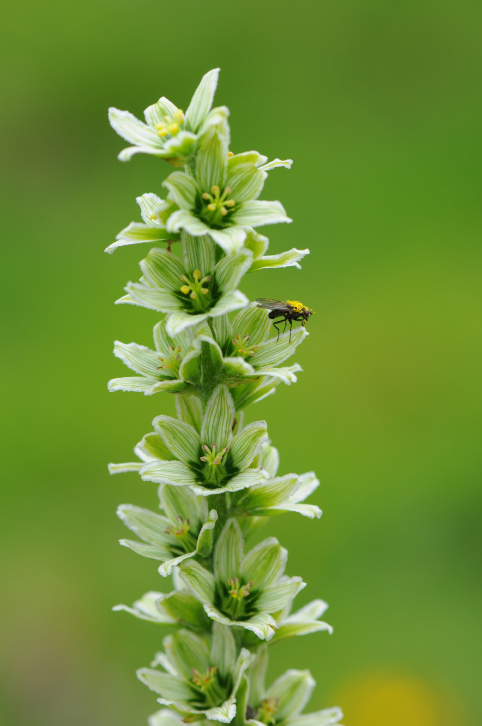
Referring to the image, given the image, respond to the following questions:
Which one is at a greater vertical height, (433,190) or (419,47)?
(419,47)

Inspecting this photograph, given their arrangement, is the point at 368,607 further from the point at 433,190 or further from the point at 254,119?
the point at 254,119

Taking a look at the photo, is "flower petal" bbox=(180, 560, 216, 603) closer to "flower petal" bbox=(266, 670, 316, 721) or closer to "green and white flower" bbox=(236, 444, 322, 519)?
"green and white flower" bbox=(236, 444, 322, 519)

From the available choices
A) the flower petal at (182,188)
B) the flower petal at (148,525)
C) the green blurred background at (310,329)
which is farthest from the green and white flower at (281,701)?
the green blurred background at (310,329)

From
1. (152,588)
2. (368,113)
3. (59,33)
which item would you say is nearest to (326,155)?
(368,113)

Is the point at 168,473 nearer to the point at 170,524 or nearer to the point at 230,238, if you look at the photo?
the point at 170,524

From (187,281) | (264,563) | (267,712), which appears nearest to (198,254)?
(187,281)
